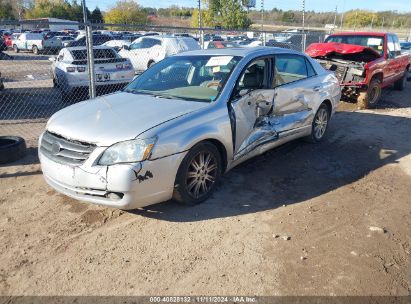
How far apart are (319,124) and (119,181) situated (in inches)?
163

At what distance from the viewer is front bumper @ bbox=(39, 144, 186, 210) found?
341cm

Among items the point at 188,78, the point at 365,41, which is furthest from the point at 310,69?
the point at 365,41

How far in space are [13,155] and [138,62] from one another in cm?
1074

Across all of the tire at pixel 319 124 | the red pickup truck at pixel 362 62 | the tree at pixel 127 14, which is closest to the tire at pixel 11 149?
the tire at pixel 319 124

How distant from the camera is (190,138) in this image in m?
3.76

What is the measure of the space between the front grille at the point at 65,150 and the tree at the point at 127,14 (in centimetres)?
4244

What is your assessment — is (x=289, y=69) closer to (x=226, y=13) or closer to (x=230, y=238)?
(x=230, y=238)

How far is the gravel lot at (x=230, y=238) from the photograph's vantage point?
2936mm

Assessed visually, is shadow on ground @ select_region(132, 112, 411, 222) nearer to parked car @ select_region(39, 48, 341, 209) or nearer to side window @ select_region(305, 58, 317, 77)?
parked car @ select_region(39, 48, 341, 209)

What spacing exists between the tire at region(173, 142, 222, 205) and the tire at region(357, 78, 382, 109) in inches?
251

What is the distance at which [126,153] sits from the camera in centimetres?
344

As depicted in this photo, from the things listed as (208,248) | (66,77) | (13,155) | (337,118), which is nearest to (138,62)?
(66,77)

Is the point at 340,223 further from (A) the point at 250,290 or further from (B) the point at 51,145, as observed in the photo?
(B) the point at 51,145

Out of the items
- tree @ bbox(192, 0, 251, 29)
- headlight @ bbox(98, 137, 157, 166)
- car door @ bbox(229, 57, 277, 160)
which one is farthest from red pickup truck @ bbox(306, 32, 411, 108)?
tree @ bbox(192, 0, 251, 29)
